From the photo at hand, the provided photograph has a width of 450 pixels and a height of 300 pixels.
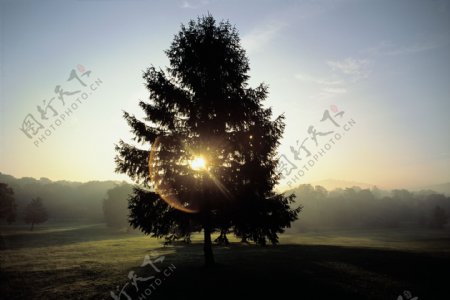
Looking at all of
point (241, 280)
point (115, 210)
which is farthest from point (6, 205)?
point (241, 280)

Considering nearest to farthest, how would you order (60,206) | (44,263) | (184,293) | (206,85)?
(184,293) < (206,85) < (44,263) < (60,206)

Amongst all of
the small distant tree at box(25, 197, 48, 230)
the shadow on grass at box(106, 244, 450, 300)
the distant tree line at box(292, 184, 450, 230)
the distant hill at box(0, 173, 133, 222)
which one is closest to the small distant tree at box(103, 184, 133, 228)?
the small distant tree at box(25, 197, 48, 230)

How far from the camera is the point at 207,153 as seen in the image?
1605cm

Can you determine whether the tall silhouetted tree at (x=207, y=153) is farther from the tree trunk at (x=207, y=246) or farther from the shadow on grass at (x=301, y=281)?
the shadow on grass at (x=301, y=281)

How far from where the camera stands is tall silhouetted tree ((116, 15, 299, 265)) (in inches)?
597

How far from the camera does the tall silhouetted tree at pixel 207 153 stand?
49.7 ft

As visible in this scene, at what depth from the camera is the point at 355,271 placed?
58.9ft

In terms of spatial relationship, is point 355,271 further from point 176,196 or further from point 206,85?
point 206,85

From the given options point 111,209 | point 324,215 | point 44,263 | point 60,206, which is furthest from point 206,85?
point 60,206

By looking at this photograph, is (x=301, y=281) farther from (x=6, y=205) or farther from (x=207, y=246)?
(x=6, y=205)

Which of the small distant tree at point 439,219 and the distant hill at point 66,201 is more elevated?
the distant hill at point 66,201

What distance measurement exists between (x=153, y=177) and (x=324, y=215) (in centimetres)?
10991

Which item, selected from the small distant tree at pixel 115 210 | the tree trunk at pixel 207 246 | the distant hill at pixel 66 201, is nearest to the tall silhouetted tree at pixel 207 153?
the tree trunk at pixel 207 246

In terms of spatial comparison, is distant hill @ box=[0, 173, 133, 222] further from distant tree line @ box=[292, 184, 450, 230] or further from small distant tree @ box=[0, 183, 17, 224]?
distant tree line @ box=[292, 184, 450, 230]
